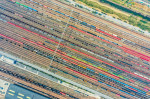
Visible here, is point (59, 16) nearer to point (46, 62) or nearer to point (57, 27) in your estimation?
point (57, 27)

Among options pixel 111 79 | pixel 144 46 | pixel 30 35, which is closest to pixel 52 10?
pixel 30 35

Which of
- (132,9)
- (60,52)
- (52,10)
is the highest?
(132,9)

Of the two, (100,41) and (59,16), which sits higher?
(59,16)

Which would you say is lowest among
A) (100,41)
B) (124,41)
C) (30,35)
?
(30,35)

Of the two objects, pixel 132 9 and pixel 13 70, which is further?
pixel 132 9

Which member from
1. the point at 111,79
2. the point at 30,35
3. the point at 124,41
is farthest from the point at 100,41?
the point at 30,35

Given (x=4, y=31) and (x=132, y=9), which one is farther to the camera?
(x=132, y=9)

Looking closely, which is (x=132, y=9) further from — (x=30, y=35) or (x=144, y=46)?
(x=30, y=35)

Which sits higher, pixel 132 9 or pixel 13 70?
pixel 132 9
